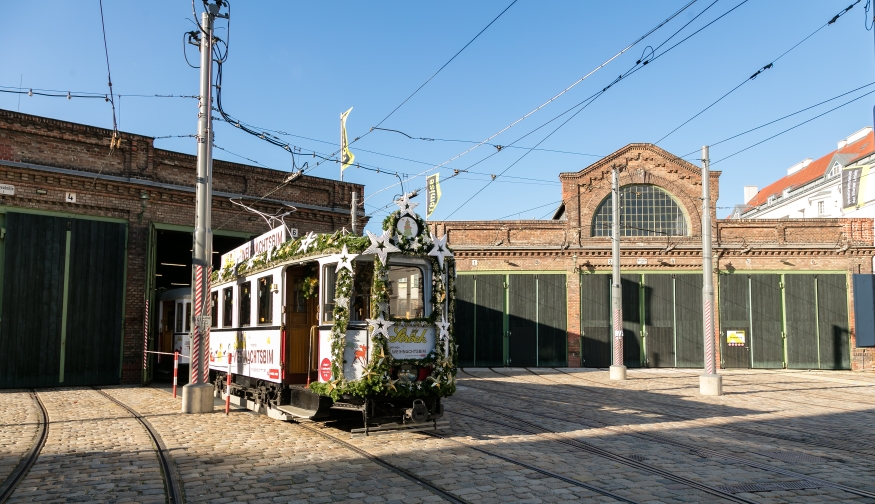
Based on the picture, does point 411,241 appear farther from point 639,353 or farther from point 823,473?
point 639,353

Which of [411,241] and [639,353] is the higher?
[411,241]

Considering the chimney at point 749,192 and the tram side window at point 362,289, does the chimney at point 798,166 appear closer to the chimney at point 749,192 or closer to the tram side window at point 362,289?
the chimney at point 749,192

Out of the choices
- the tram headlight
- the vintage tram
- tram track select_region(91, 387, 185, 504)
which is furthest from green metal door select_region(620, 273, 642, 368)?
tram track select_region(91, 387, 185, 504)

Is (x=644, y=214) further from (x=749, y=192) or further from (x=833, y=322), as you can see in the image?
(x=749, y=192)

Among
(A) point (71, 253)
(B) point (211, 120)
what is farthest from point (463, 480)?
(A) point (71, 253)

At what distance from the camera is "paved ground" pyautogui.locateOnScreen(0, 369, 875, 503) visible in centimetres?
671

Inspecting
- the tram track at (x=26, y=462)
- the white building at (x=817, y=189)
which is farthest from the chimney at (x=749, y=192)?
the tram track at (x=26, y=462)

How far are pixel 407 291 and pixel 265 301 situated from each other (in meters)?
3.17

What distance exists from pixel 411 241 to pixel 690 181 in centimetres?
2149

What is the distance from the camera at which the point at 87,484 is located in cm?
693

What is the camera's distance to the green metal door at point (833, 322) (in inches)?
1059

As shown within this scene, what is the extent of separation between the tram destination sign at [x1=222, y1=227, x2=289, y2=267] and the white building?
3339 centimetres

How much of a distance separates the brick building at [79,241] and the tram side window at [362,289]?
37.4 feet

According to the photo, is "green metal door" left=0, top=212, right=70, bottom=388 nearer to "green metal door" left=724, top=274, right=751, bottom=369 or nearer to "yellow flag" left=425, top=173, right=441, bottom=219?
"yellow flag" left=425, top=173, right=441, bottom=219
